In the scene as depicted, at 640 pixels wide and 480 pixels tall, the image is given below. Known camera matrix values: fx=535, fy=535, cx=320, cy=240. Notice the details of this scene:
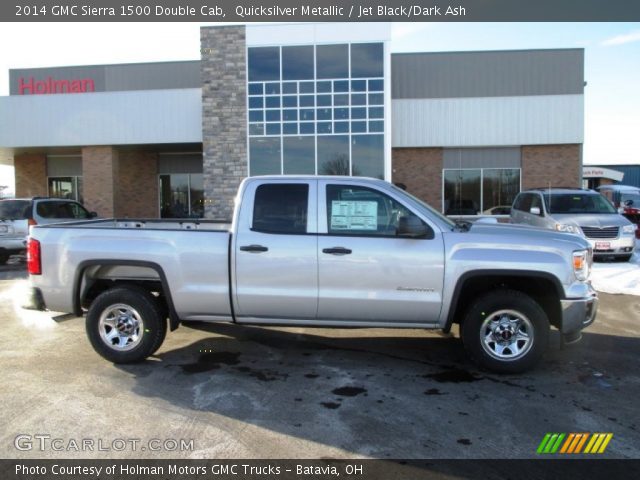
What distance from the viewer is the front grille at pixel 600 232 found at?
13383 millimetres

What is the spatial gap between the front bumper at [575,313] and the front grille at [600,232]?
9.14 meters

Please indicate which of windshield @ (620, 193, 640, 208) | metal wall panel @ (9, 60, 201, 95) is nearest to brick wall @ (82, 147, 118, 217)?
metal wall panel @ (9, 60, 201, 95)

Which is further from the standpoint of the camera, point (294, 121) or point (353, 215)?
point (294, 121)

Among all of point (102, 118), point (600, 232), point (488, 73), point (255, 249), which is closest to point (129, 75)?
point (102, 118)

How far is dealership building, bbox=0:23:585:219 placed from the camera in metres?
20.2

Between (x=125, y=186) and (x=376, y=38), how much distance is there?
43.8ft

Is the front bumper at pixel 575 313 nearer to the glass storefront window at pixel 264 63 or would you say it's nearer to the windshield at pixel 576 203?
the windshield at pixel 576 203

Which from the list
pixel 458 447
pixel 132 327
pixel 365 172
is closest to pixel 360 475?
pixel 458 447

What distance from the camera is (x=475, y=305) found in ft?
17.2

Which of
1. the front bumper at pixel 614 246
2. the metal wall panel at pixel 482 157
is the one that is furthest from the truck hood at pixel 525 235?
the metal wall panel at pixel 482 157

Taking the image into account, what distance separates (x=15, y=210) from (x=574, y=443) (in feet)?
45.0

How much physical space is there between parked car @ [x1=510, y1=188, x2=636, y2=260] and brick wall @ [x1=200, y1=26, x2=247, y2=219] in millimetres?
11169

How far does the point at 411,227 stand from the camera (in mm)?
5098

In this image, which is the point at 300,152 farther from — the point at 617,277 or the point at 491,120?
the point at 617,277
